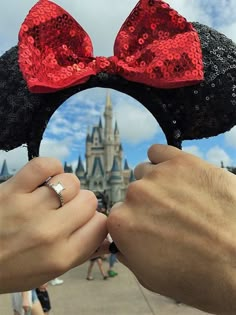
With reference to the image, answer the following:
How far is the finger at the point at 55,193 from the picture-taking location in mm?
1222

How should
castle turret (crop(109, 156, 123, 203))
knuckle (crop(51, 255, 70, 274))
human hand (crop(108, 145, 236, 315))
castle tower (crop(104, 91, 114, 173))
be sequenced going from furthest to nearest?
castle tower (crop(104, 91, 114, 173)), castle turret (crop(109, 156, 123, 203)), knuckle (crop(51, 255, 70, 274)), human hand (crop(108, 145, 236, 315))

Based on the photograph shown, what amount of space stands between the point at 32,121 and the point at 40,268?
500mm

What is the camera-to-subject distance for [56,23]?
4.86 feet


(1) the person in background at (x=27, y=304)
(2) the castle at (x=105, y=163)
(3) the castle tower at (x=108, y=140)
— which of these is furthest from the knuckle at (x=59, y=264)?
(3) the castle tower at (x=108, y=140)

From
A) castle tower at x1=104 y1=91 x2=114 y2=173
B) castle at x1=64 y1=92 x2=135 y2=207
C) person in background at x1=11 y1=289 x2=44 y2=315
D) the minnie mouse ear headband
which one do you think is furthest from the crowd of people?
castle tower at x1=104 y1=91 x2=114 y2=173

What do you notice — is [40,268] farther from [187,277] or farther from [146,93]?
[146,93]

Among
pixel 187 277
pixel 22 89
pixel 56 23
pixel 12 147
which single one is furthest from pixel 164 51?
pixel 187 277

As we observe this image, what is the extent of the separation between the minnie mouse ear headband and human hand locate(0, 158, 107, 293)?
0.25 meters

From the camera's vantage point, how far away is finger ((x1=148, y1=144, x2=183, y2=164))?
1.28 m

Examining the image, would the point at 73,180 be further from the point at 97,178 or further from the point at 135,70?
the point at 97,178

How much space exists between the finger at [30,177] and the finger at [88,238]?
0.17 m

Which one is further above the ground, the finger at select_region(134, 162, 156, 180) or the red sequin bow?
the red sequin bow

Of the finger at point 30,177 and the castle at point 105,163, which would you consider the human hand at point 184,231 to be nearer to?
the finger at point 30,177

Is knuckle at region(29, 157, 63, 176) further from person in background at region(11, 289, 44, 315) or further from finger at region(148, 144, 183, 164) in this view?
person in background at region(11, 289, 44, 315)
